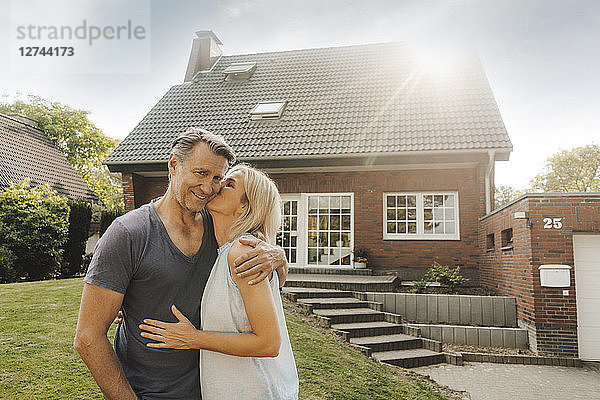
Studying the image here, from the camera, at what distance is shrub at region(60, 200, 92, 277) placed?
15375 mm

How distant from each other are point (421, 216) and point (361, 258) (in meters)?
1.83

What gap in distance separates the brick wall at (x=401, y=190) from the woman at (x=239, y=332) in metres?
9.91

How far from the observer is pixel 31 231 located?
44.3 feet

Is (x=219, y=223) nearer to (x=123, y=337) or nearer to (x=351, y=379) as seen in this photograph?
(x=123, y=337)

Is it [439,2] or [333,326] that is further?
[439,2]

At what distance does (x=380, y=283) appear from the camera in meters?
9.73

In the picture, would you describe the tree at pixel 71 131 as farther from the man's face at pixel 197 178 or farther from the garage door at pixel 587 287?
the man's face at pixel 197 178

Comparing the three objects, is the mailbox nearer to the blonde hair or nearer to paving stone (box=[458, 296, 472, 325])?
paving stone (box=[458, 296, 472, 325])

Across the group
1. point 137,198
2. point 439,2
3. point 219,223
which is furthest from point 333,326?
point 439,2

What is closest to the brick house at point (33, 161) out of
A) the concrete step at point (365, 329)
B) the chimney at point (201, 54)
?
the chimney at point (201, 54)

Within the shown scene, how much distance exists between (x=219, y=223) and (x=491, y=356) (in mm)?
6853

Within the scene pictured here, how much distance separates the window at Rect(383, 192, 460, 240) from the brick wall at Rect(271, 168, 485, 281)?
160 mm

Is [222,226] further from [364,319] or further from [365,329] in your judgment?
[364,319]

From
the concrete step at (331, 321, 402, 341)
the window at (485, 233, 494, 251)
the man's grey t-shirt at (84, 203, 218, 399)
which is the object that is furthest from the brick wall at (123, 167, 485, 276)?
the man's grey t-shirt at (84, 203, 218, 399)
